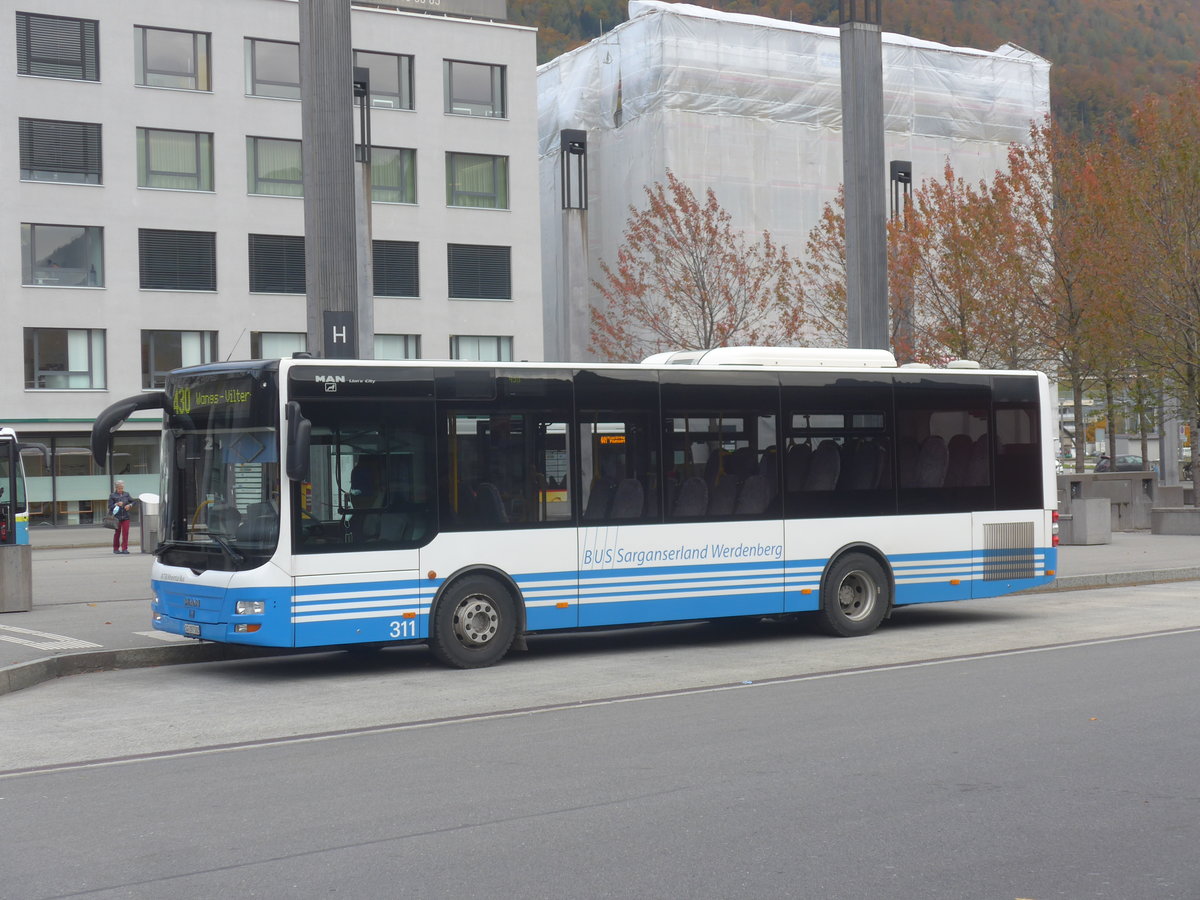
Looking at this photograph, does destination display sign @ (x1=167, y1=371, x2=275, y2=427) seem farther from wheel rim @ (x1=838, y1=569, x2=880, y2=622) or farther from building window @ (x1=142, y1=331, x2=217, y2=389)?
building window @ (x1=142, y1=331, x2=217, y2=389)

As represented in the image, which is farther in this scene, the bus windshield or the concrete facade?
the concrete facade

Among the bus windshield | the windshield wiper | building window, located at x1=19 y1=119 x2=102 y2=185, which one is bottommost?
the windshield wiper

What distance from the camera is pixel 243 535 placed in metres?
12.1

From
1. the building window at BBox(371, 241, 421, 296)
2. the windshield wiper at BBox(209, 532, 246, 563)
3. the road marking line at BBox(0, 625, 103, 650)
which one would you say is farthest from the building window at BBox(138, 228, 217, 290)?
the windshield wiper at BBox(209, 532, 246, 563)

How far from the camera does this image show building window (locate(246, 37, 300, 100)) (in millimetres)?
46906

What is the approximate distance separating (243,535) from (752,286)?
34650mm

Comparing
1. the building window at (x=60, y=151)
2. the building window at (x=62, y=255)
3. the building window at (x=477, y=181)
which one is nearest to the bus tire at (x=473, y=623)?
the building window at (x=62, y=255)

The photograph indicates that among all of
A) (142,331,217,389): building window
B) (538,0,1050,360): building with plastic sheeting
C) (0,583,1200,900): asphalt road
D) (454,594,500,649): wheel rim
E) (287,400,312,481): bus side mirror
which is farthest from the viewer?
(538,0,1050,360): building with plastic sheeting

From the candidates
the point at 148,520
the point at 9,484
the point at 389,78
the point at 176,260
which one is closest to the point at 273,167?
the point at 176,260

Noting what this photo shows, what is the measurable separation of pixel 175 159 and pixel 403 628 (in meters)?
37.1

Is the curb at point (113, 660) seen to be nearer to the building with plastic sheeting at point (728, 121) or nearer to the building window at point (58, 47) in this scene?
A: the building with plastic sheeting at point (728, 121)

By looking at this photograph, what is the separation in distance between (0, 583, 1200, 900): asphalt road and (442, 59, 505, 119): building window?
1549 inches

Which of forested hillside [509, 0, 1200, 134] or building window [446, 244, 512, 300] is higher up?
forested hillside [509, 0, 1200, 134]

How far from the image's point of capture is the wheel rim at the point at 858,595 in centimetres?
1504
